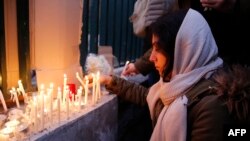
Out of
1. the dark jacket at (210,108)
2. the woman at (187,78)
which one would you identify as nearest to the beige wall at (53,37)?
the woman at (187,78)

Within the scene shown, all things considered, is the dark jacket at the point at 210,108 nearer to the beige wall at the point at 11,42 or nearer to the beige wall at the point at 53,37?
the beige wall at the point at 53,37

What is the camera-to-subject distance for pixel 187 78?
70.6 inches

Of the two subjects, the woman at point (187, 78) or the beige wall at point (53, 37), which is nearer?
the woman at point (187, 78)

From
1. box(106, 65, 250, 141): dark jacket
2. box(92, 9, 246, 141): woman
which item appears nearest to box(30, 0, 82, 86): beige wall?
box(92, 9, 246, 141): woman

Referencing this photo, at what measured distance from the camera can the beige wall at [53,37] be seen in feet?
8.02

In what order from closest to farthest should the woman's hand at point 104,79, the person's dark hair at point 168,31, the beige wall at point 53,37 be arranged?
the person's dark hair at point 168,31 < the beige wall at point 53,37 < the woman's hand at point 104,79

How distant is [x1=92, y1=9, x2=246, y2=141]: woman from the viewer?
1700 mm

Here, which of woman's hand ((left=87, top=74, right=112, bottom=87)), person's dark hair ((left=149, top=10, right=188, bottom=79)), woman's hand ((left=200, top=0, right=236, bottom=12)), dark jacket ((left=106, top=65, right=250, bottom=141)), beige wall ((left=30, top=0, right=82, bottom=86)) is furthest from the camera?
woman's hand ((left=87, top=74, right=112, bottom=87))

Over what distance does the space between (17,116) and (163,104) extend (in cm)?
87

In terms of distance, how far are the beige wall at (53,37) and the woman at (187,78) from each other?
94 cm

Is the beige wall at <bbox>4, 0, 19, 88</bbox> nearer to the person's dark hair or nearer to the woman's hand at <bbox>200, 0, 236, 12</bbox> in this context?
the person's dark hair

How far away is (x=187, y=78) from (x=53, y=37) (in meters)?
1.16

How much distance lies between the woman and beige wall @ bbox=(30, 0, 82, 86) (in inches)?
37.1

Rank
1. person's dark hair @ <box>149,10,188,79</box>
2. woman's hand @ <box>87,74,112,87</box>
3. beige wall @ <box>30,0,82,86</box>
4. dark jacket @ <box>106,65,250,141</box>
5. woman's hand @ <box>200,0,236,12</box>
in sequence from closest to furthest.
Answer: dark jacket @ <box>106,65,250,141</box>, person's dark hair @ <box>149,10,188,79</box>, woman's hand @ <box>200,0,236,12</box>, beige wall @ <box>30,0,82,86</box>, woman's hand @ <box>87,74,112,87</box>
